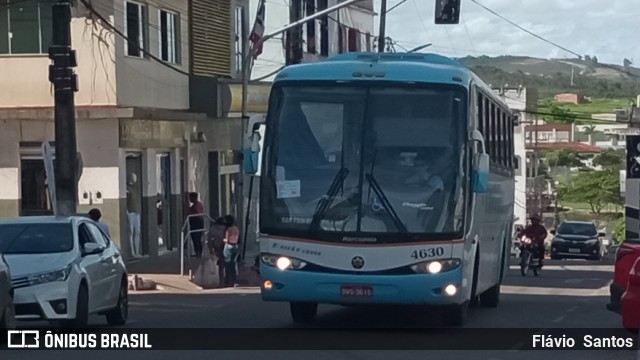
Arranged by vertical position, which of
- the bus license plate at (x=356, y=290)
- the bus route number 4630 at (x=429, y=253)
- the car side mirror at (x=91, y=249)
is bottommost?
the bus license plate at (x=356, y=290)

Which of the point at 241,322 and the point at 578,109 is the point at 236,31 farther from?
the point at 578,109

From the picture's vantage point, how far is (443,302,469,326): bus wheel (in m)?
17.6

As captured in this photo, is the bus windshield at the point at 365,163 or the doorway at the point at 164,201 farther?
the doorway at the point at 164,201

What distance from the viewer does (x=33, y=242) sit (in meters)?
17.4

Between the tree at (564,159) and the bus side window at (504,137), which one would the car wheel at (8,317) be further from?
the tree at (564,159)

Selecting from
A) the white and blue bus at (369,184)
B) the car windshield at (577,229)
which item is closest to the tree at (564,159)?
the car windshield at (577,229)

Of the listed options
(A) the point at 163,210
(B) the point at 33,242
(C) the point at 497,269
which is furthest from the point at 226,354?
(A) the point at 163,210

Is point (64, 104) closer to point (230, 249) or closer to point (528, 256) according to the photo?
point (230, 249)

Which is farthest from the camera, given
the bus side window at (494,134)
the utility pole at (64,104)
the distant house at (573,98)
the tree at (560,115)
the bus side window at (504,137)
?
the distant house at (573,98)

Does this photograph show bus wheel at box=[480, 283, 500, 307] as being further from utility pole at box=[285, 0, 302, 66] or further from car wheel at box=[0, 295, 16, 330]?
utility pole at box=[285, 0, 302, 66]

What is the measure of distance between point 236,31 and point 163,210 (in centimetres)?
762

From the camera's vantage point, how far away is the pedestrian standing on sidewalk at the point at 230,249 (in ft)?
98.1

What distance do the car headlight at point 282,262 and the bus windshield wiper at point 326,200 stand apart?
1.52ft

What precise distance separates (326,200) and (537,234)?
20.5 metres
